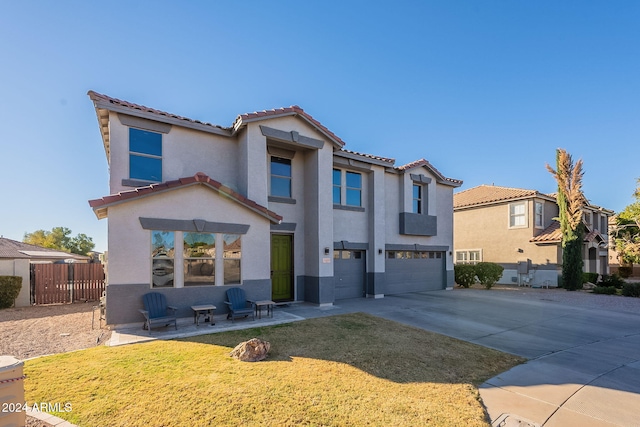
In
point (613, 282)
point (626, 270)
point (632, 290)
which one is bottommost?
point (626, 270)

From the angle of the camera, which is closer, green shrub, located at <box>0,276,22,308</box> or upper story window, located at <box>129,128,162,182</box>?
upper story window, located at <box>129,128,162,182</box>

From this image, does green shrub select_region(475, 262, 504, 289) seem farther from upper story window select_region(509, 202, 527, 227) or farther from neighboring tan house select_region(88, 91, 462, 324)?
neighboring tan house select_region(88, 91, 462, 324)

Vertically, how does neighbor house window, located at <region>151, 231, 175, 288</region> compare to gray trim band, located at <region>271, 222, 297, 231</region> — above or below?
below

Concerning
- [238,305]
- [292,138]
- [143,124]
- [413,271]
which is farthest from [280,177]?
[413,271]

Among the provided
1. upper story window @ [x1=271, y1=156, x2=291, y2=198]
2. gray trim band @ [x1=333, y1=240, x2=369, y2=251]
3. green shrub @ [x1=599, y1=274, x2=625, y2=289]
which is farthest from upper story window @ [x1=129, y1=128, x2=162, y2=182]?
green shrub @ [x1=599, y1=274, x2=625, y2=289]

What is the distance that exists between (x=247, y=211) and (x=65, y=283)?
10036 millimetres

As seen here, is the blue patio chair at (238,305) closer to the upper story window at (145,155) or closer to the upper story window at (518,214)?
the upper story window at (145,155)

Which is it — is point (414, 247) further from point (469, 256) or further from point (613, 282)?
point (613, 282)

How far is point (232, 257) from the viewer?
34.7 feet

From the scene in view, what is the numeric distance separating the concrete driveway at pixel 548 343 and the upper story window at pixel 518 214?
27.4ft

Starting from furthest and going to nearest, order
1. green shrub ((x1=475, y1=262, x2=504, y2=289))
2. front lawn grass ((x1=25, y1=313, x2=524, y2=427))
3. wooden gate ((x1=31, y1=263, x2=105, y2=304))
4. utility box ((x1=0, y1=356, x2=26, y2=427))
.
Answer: green shrub ((x1=475, y1=262, x2=504, y2=289)) → wooden gate ((x1=31, y1=263, x2=105, y2=304)) → front lawn grass ((x1=25, y1=313, x2=524, y2=427)) → utility box ((x1=0, y1=356, x2=26, y2=427))

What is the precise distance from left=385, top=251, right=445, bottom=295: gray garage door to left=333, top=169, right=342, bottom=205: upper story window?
4.39 m

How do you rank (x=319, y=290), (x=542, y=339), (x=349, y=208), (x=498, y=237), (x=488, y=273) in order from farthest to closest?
(x=498, y=237)
(x=488, y=273)
(x=349, y=208)
(x=319, y=290)
(x=542, y=339)

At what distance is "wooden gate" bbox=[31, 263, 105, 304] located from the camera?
13508 mm
